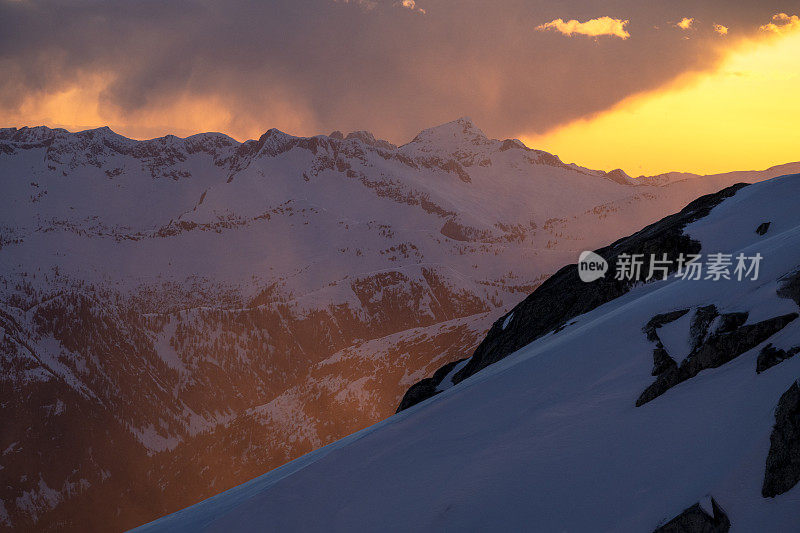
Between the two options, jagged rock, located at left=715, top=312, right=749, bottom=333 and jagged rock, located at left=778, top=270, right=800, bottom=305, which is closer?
jagged rock, located at left=778, top=270, right=800, bottom=305

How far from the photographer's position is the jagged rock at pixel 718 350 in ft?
56.2

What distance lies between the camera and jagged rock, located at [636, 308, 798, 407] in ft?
56.2

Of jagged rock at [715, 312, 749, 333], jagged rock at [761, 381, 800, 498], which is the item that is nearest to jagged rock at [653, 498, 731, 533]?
jagged rock at [761, 381, 800, 498]

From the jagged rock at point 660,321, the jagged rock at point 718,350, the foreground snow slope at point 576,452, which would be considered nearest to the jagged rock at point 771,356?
the foreground snow slope at point 576,452

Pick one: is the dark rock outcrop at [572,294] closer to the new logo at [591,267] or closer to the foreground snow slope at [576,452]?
the new logo at [591,267]

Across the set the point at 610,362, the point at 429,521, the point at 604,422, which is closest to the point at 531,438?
the point at 604,422

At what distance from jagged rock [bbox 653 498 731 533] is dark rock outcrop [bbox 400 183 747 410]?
985 inches

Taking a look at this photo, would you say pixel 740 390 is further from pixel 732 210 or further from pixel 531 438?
pixel 732 210

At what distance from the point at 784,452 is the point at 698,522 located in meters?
1.99

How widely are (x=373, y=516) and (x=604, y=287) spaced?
26635mm

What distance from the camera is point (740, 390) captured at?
50.3 ft

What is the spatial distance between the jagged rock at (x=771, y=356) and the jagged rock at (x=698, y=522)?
4.91 m
